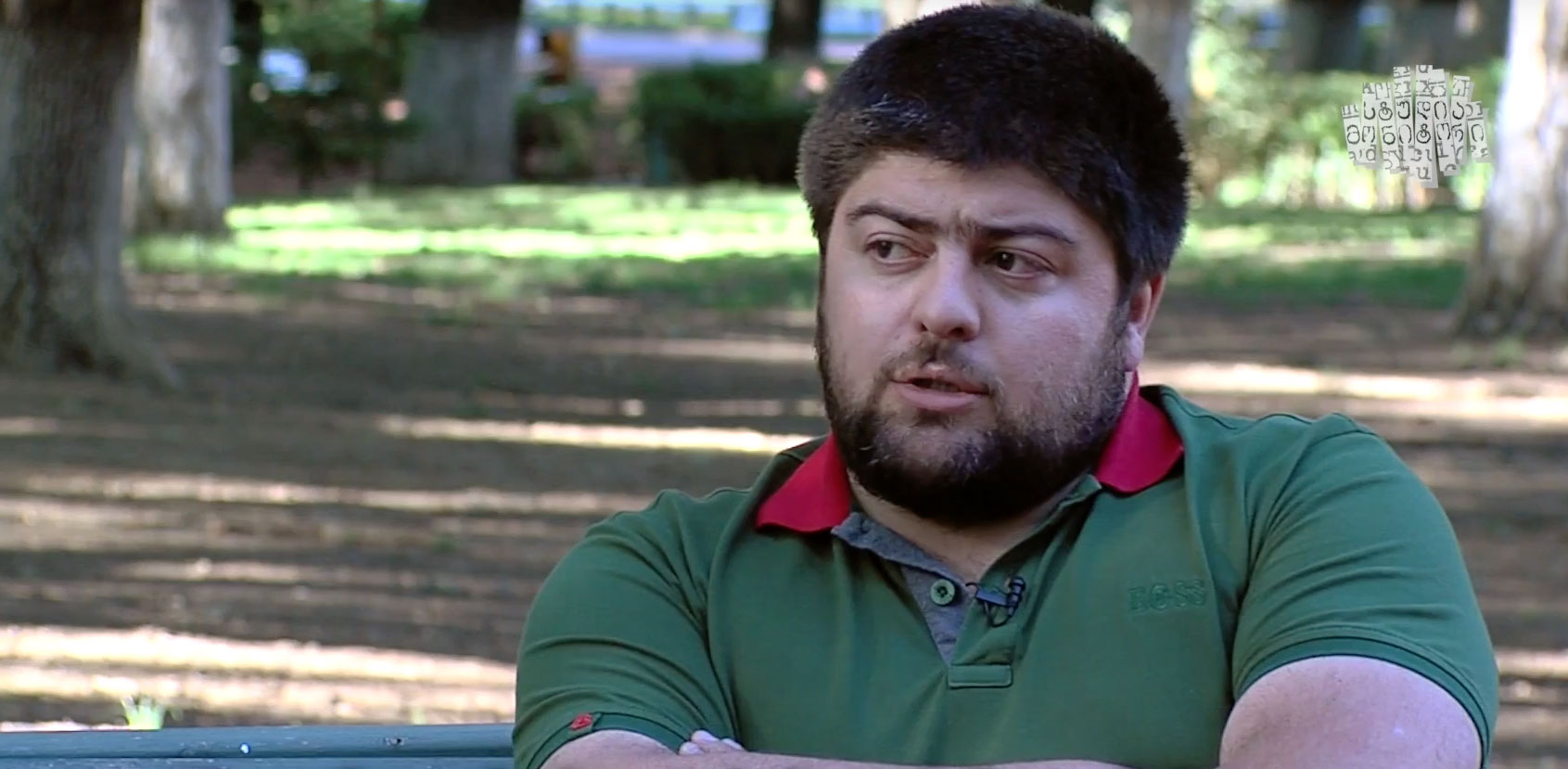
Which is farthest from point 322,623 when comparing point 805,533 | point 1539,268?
point 1539,268

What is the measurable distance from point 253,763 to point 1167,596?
3.48 feet

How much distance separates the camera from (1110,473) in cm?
263

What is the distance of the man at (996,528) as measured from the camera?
96.9 inches

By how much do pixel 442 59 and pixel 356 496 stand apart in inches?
731

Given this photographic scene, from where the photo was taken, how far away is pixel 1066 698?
2.46 m

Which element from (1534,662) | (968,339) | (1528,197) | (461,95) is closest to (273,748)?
(968,339)

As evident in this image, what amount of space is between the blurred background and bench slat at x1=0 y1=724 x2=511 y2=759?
1365 mm

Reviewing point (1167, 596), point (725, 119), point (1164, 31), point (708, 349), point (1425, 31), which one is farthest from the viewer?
point (1425, 31)

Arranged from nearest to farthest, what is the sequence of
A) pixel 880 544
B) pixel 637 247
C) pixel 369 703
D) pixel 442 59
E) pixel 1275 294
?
pixel 880 544
pixel 369 703
pixel 1275 294
pixel 637 247
pixel 442 59

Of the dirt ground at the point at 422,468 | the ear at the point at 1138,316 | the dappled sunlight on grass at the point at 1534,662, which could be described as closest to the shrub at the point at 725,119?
the dirt ground at the point at 422,468

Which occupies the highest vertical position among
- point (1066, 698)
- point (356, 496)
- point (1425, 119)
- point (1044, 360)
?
point (1425, 119)

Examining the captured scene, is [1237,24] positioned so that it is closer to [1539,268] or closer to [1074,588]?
[1539,268]

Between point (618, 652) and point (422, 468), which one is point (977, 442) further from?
point (422, 468)

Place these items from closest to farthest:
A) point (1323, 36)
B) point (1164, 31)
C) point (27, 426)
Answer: point (27, 426), point (1164, 31), point (1323, 36)
